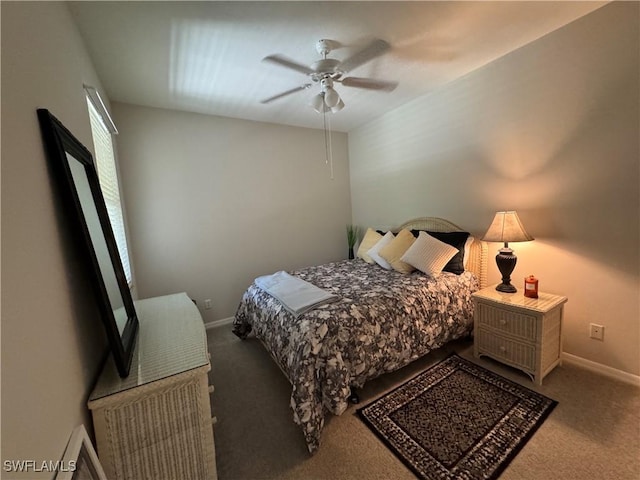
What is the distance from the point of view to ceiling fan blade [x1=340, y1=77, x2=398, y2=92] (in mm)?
2416

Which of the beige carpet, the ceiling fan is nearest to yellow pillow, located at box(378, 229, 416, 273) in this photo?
the beige carpet

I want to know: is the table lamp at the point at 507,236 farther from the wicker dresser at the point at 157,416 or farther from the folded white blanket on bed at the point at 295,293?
the wicker dresser at the point at 157,416

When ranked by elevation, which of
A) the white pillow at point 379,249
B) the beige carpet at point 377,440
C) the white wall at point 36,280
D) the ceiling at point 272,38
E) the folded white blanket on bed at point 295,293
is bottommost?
the beige carpet at point 377,440

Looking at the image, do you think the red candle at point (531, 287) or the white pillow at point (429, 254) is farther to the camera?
the white pillow at point (429, 254)

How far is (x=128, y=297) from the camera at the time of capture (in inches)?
64.8

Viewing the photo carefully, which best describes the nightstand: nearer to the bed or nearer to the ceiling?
the bed

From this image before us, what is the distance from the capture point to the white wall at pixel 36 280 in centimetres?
65

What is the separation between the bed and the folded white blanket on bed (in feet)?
0.14

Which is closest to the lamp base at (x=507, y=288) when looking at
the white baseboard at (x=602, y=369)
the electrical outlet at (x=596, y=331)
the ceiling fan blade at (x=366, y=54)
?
the electrical outlet at (x=596, y=331)

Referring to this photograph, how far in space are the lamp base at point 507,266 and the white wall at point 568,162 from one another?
256mm

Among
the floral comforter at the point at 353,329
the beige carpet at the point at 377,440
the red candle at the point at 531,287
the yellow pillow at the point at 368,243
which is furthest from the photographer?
the yellow pillow at the point at 368,243

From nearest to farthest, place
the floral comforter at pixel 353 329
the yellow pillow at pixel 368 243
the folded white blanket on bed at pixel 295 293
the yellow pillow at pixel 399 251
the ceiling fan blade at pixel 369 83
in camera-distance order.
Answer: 1. the floral comforter at pixel 353 329
2. the folded white blanket on bed at pixel 295 293
3. the ceiling fan blade at pixel 369 83
4. the yellow pillow at pixel 399 251
5. the yellow pillow at pixel 368 243

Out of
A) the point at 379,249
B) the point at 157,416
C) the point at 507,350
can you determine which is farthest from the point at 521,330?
the point at 157,416

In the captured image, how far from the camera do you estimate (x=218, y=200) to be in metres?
3.35
